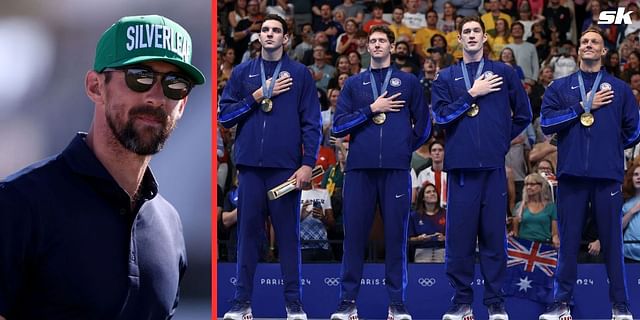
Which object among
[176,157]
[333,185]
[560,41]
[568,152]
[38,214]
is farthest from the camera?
[560,41]

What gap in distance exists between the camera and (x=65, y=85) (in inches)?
130

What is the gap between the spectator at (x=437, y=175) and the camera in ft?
27.7

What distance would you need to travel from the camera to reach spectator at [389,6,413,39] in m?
9.29

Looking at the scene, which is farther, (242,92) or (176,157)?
(242,92)

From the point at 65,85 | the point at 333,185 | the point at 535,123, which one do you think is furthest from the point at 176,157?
the point at 535,123

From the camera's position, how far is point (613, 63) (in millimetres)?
8820

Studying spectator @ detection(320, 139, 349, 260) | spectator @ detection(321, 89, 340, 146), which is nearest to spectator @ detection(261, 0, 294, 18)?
spectator @ detection(321, 89, 340, 146)

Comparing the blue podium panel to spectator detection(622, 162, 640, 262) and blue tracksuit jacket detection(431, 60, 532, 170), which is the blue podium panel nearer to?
spectator detection(622, 162, 640, 262)

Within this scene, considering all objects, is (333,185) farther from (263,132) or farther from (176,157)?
(176,157)

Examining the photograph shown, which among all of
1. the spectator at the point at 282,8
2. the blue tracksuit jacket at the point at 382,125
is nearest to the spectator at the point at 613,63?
the blue tracksuit jacket at the point at 382,125

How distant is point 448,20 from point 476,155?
7.82 ft

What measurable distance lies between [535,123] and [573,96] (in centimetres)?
134

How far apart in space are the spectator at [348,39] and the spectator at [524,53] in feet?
4.41

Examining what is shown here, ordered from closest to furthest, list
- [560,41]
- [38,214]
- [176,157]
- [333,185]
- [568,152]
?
[38,214] < [176,157] < [568,152] < [333,185] < [560,41]
